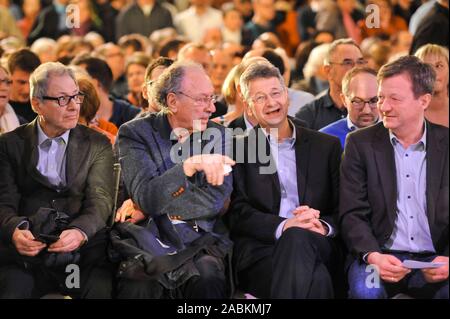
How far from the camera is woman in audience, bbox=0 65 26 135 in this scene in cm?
531

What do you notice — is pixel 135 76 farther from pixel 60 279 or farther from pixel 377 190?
pixel 377 190

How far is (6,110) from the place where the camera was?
5.55 meters

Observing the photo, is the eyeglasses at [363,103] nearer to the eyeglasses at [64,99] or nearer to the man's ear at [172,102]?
the man's ear at [172,102]

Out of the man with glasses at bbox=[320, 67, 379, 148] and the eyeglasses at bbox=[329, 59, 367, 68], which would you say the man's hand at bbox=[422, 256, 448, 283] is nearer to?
the man with glasses at bbox=[320, 67, 379, 148]

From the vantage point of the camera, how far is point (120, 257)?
4387 mm

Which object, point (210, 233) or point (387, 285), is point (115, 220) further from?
point (387, 285)

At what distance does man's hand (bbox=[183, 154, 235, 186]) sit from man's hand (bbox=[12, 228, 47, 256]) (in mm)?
767

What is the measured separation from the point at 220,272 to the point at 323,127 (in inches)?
70.8

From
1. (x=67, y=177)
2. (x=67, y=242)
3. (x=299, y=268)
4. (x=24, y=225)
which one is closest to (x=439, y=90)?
(x=299, y=268)

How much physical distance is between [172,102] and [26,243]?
96cm

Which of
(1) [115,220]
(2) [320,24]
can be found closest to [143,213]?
(1) [115,220]

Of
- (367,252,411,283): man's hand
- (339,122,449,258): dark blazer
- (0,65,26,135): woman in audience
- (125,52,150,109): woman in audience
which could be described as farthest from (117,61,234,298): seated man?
(125,52,150,109): woman in audience

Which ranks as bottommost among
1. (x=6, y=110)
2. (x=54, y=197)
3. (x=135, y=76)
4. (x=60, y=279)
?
(x=60, y=279)

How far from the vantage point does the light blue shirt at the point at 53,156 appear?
14.9ft
